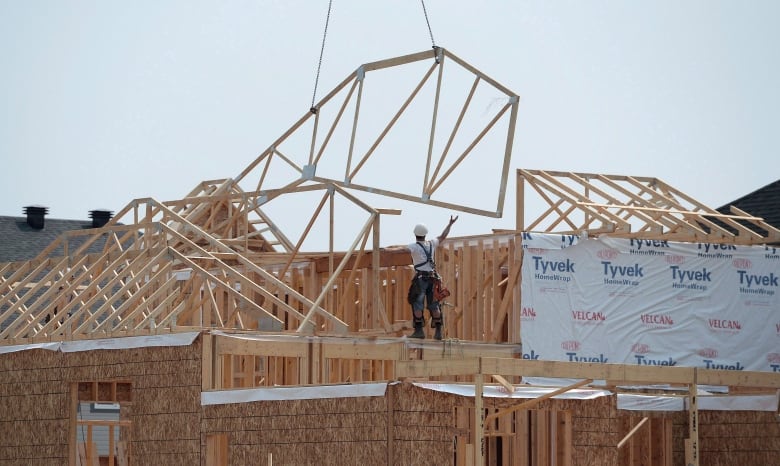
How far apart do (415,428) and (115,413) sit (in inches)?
906

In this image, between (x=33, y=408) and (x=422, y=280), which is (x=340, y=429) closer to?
(x=422, y=280)

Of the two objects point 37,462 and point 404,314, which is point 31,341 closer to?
point 37,462

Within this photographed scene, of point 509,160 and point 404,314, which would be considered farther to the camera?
point 404,314

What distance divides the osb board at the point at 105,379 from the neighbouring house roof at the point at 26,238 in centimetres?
1573

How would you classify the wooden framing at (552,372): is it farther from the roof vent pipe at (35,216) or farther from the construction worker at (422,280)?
the roof vent pipe at (35,216)

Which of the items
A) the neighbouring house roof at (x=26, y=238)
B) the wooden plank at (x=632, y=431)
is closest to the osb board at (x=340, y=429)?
the wooden plank at (x=632, y=431)

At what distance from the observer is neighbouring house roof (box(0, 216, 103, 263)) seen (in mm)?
43438

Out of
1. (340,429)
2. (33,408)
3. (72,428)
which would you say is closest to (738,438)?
(340,429)

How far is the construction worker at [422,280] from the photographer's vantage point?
2400cm

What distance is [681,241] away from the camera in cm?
2542

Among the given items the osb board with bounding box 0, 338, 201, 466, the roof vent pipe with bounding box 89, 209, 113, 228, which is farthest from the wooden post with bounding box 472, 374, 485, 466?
the roof vent pipe with bounding box 89, 209, 113, 228

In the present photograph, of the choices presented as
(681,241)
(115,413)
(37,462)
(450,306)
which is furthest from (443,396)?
(115,413)

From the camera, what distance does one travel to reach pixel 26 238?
44.9 m

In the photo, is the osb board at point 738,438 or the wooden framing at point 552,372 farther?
the osb board at point 738,438
